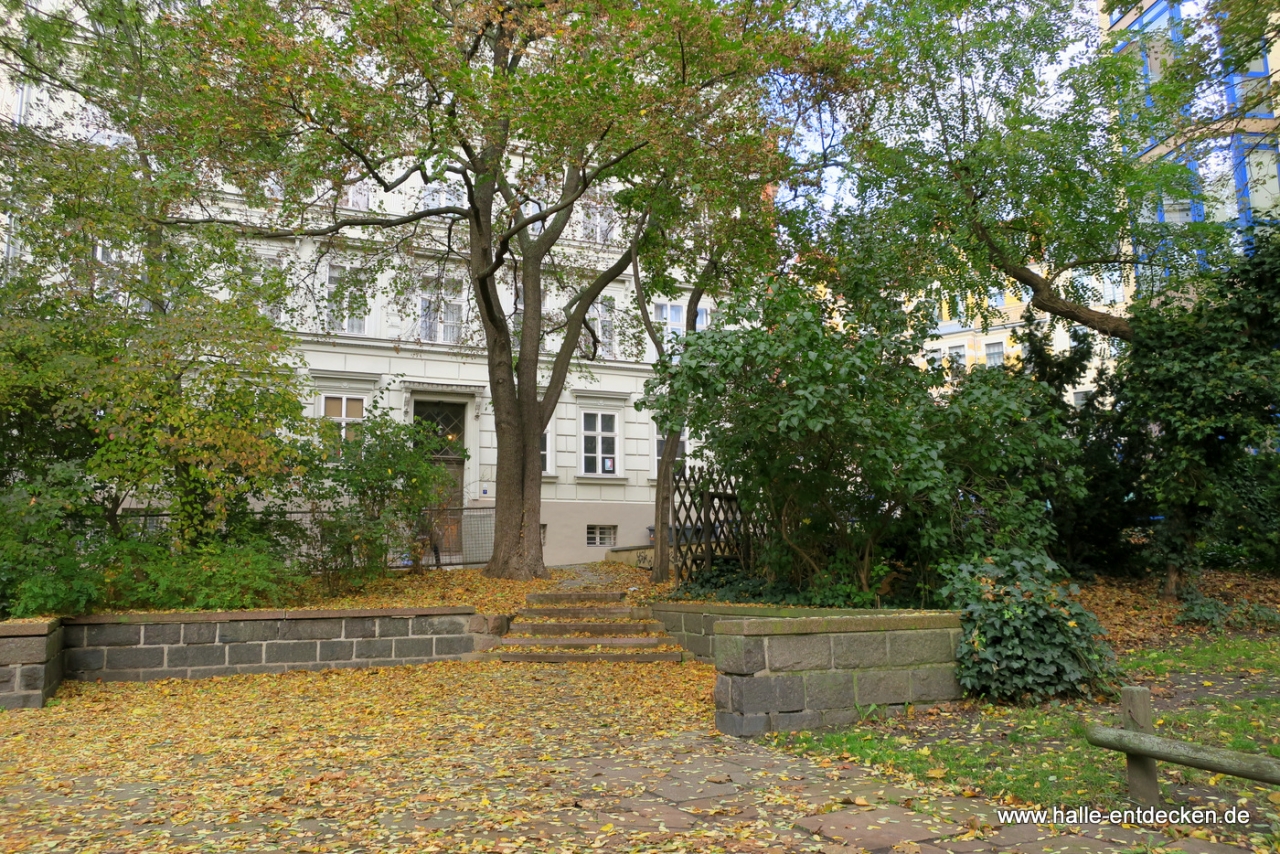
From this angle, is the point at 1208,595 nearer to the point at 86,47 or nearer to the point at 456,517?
the point at 456,517

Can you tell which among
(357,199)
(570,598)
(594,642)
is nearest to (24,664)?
(594,642)

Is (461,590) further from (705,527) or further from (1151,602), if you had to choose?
(1151,602)

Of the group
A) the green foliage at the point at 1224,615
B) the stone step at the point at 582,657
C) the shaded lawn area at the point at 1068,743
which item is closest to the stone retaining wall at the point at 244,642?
the stone step at the point at 582,657

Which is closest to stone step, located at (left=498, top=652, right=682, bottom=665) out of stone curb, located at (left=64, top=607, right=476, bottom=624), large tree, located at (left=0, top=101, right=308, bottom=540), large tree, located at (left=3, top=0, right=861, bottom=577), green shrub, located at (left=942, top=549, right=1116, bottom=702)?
stone curb, located at (left=64, top=607, right=476, bottom=624)

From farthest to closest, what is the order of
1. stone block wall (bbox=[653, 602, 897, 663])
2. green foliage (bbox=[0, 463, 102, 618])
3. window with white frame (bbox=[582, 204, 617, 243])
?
1. window with white frame (bbox=[582, 204, 617, 243])
2. stone block wall (bbox=[653, 602, 897, 663])
3. green foliage (bbox=[0, 463, 102, 618])

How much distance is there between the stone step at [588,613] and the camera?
37.4 feet

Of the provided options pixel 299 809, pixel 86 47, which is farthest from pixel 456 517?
pixel 299 809

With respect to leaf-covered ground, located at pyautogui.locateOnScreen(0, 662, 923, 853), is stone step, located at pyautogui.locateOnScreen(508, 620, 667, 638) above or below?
above

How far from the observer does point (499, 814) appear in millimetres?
4734

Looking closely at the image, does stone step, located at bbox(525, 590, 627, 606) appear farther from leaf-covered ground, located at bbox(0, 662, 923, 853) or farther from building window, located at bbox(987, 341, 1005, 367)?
building window, located at bbox(987, 341, 1005, 367)

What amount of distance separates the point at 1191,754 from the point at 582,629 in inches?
298

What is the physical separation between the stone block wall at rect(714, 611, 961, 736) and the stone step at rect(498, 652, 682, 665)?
3.59 meters

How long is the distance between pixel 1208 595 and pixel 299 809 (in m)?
11.7

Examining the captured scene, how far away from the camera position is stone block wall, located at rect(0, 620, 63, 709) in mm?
7891
